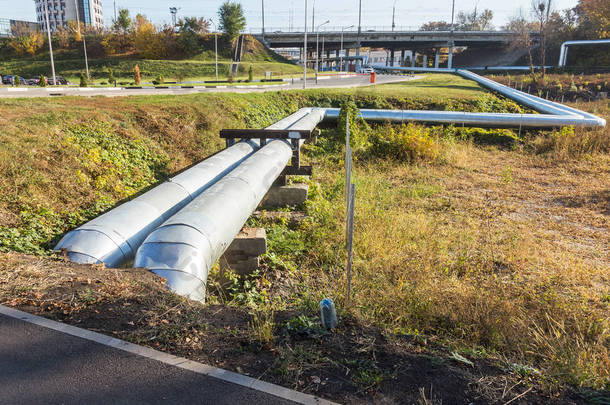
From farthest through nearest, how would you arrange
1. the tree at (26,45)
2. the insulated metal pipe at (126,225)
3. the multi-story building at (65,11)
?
the multi-story building at (65,11), the tree at (26,45), the insulated metal pipe at (126,225)

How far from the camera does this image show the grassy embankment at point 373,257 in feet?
10.9

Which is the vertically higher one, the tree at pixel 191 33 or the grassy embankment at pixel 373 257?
the tree at pixel 191 33

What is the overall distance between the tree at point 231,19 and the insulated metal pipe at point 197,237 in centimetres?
6597

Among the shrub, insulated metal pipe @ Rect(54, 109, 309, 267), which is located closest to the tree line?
the shrub

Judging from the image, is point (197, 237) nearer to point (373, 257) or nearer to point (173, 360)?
point (173, 360)

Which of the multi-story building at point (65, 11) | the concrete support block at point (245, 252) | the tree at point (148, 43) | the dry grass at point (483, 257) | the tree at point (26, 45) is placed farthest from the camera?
the multi-story building at point (65, 11)

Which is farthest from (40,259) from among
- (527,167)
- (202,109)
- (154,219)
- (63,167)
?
(527,167)

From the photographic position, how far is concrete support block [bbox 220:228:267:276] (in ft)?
20.8

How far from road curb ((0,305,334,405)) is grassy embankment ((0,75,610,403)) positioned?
0.10m

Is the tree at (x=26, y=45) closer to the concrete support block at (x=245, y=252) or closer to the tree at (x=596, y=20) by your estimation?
the concrete support block at (x=245, y=252)

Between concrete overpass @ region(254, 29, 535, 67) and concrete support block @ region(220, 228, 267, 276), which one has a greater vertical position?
concrete overpass @ region(254, 29, 535, 67)

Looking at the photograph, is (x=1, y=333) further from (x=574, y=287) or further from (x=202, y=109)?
(x=202, y=109)

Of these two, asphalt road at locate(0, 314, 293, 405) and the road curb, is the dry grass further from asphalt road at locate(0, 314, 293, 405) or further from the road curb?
asphalt road at locate(0, 314, 293, 405)

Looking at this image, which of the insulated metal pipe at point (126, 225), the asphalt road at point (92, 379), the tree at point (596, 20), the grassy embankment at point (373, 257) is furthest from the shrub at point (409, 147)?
the tree at point (596, 20)
